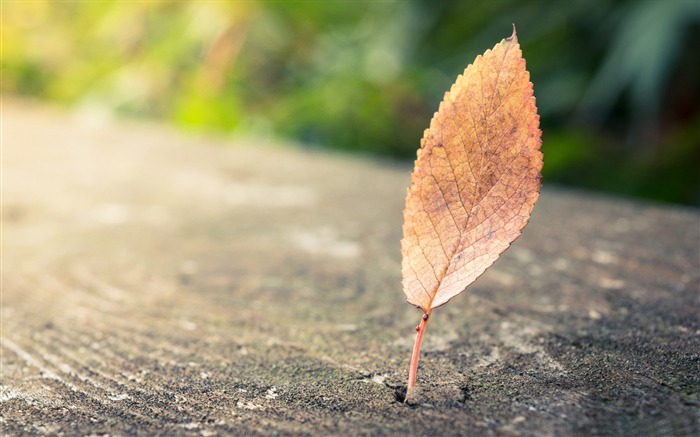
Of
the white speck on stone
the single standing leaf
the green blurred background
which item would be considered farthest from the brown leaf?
the green blurred background

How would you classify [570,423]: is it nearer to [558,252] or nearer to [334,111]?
[558,252]

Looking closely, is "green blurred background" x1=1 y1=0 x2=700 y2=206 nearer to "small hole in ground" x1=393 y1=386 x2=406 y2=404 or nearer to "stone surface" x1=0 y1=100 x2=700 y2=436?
"stone surface" x1=0 y1=100 x2=700 y2=436

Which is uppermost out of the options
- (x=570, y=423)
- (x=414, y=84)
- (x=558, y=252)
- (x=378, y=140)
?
(x=414, y=84)

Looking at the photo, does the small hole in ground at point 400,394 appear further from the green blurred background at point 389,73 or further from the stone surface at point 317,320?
the green blurred background at point 389,73

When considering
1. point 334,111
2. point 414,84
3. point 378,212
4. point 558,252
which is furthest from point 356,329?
point 414,84

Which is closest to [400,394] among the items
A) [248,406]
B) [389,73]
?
[248,406]

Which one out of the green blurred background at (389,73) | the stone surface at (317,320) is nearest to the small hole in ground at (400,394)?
the stone surface at (317,320)
